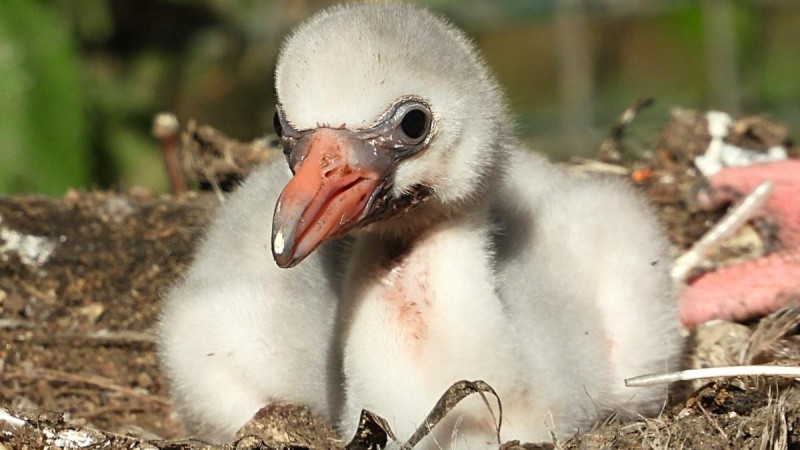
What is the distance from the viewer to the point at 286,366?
2.46 metres

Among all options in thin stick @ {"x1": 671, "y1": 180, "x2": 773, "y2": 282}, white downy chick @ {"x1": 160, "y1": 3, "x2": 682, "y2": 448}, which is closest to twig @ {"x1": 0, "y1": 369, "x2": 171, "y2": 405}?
white downy chick @ {"x1": 160, "y1": 3, "x2": 682, "y2": 448}

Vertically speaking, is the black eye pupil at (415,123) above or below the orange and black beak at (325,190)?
above

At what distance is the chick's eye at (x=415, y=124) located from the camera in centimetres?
203

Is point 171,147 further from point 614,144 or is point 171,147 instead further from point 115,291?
point 614,144

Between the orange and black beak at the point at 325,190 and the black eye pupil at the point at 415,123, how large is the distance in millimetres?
52

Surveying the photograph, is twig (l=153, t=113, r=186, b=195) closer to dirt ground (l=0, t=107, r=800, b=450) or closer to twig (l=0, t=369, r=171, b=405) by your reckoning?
dirt ground (l=0, t=107, r=800, b=450)

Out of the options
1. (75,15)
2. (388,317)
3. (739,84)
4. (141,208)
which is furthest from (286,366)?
(739,84)

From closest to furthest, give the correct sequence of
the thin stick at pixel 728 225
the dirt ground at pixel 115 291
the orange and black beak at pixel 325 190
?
the orange and black beak at pixel 325 190
the dirt ground at pixel 115 291
the thin stick at pixel 728 225

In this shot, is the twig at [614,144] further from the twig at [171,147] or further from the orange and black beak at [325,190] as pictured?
the orange and black beak at [325,190]

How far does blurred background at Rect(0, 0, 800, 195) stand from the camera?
4.69 metres

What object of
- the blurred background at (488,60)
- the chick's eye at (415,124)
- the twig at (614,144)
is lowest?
the blurred background at (488,60)

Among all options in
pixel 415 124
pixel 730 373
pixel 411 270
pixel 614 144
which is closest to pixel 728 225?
pixel 614 144

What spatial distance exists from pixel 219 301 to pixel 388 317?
49 centimetres

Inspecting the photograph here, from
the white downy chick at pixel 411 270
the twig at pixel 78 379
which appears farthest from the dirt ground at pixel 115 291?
the white downy chick at pixel 411 270
